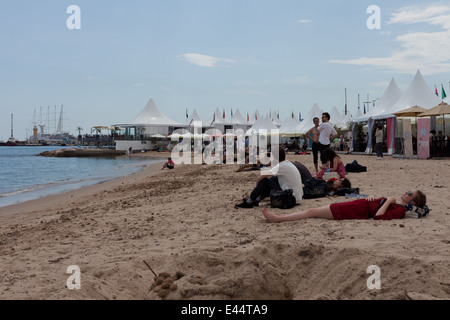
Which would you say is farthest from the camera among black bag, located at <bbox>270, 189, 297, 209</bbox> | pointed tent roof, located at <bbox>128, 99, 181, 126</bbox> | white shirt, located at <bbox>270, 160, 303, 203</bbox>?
pointed tent roof, located at <bbox>128, 99, 181, 126</bbox>

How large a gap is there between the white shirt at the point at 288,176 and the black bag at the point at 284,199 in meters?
0.15

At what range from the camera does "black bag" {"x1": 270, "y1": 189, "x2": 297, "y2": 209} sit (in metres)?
5.80

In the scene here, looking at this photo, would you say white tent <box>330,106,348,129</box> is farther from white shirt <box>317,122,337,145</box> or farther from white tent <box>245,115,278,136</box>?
white shirt <box>317,122,337,145</box>

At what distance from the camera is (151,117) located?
5716cm

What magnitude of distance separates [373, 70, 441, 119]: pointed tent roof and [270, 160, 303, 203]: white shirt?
49.2 feet

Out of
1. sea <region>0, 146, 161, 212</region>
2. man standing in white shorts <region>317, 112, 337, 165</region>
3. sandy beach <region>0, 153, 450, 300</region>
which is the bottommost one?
sea <region>0, 146, 161, 212</region>

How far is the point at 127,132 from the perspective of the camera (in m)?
58.7

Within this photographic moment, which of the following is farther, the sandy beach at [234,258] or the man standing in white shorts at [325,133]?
the man standing in white shorts at [325,133]

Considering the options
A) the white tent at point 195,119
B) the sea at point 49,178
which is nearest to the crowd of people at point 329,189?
the sea at point 49,178

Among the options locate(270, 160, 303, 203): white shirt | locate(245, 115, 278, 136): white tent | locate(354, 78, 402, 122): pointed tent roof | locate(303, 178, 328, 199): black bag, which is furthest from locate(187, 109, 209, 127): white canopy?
locate(270, 160, 303, 203): white shirt

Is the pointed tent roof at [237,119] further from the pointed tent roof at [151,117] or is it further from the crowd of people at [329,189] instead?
the crowd of people at [329,189]

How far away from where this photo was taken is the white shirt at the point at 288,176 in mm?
5922
